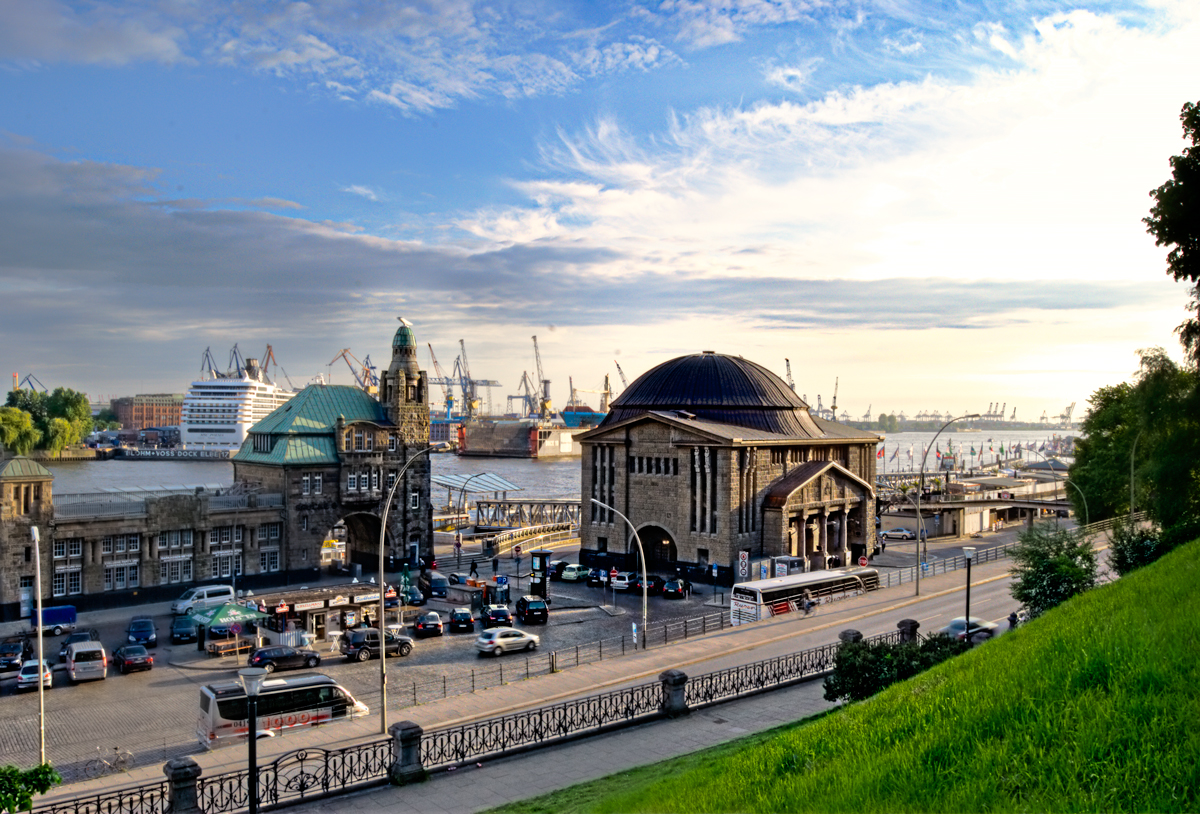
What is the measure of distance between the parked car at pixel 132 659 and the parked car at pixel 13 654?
3.69 metres

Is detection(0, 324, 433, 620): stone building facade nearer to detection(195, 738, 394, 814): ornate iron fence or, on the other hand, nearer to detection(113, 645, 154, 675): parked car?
detection(113, 645, 154, 675): parked car

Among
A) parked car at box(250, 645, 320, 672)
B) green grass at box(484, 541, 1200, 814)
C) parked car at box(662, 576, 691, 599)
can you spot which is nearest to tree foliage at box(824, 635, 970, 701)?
green grass at box(484, 541, 1200, 814)

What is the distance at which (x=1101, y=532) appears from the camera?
72062mm

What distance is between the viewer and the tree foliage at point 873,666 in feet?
81.5

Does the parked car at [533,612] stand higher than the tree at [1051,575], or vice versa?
the tree at [1051,575]

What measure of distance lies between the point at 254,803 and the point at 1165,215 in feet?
138

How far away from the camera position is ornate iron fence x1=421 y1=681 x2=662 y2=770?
24.7 meters

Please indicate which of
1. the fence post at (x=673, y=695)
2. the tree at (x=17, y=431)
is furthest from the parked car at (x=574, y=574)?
the tree at (x=17, y=431)

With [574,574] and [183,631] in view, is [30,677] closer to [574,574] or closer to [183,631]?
[183,631]

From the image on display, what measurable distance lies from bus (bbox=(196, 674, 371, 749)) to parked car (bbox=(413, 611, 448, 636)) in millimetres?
13262

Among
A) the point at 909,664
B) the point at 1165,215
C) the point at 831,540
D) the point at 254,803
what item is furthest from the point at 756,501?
the point at 254,803

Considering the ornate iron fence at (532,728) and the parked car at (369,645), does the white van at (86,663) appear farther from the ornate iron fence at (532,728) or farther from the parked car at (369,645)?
the ornate iron fence at (532,728)

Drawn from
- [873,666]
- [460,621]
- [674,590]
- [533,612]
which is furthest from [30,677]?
[674,590]

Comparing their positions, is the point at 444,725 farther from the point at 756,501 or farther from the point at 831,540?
the point at 831,540
